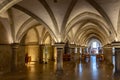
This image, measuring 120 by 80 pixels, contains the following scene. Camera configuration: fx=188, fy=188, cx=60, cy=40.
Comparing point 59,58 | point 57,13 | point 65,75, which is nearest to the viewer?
point 65,75

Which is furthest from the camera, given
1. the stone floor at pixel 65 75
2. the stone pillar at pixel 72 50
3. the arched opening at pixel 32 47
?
the stone pillar at pixel 72 50

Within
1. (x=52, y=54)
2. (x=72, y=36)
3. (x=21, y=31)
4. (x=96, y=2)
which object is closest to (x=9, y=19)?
(x=21, y=31)

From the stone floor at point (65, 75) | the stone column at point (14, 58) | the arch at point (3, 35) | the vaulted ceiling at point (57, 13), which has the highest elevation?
the vaulted ceiling at point (57, 13)

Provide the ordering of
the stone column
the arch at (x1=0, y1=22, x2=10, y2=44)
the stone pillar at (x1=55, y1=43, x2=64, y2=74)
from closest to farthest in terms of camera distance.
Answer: the stone pillar at (x1=55, y1=43, x2=64, y2=74) < the arch at (x1=0, y1=22, x2=10, y2=44) < the stone column

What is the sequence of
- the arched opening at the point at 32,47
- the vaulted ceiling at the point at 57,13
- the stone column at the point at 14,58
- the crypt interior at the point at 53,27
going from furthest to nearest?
the arched opening at the point at 32,47
the stone column at the point at 14,58
the vaulted ceiling at the point at 57,13
the crypt interior at the point at 53,27

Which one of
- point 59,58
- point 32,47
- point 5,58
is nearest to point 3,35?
point 5,58

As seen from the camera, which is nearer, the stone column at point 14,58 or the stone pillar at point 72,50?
the stone column at point 14,58

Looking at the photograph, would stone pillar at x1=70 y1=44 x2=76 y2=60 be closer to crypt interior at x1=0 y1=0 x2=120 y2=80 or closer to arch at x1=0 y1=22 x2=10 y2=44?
crypt interior at x1=0 y1=0 x2=120 y2=80

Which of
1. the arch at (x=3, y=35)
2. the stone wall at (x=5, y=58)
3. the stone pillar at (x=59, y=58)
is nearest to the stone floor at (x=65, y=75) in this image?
the stone pillar at (x=59, y=58)

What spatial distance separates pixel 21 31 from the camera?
55.4 feet

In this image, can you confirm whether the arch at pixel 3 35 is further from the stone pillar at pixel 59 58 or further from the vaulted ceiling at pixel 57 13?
the stone pillar at pixel 59 58

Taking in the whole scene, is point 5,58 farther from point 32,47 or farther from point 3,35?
point 32,47

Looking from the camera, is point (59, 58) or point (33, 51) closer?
point (59, 58)

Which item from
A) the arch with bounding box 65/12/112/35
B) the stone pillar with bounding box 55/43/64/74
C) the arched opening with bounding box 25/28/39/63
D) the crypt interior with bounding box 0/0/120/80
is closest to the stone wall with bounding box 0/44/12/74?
the crypt interior with bounding box 0/0/120/80
